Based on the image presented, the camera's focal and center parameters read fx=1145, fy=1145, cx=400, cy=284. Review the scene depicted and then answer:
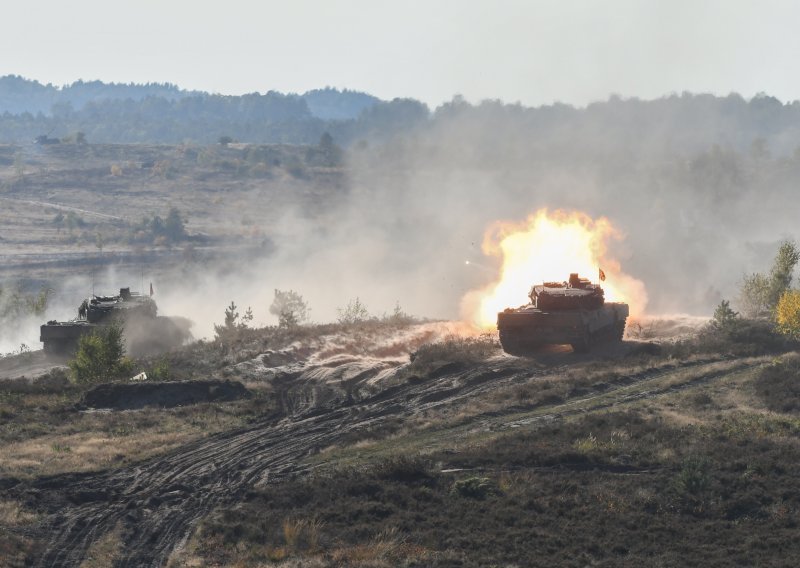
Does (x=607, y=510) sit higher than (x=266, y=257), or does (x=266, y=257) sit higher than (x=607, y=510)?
(x=266, y=257)

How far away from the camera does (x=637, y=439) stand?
3259cm

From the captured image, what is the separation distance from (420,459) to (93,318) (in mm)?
33766

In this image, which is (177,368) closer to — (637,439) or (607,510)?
(637,439)

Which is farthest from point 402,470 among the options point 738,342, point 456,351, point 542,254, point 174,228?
point 174,228

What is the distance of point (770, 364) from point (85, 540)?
2839 centimetres

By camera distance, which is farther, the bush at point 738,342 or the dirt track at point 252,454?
the bush at point 738,342

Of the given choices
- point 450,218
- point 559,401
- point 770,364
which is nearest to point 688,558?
point 559,401

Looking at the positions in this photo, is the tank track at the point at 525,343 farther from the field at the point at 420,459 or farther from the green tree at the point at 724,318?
the green tree at the point at 724,318

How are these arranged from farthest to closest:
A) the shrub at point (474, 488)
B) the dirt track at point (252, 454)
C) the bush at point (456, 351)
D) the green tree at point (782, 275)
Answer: the green tree at point (782, 275) < the bush at point (456, 351) < the shrub at point (474, 488) < the dirt track at point (252, 454)

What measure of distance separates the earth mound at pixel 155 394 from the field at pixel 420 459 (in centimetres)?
13

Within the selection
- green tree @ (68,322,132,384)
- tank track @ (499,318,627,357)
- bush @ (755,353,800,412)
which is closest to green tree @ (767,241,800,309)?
tank track @ (499,318,627,357)

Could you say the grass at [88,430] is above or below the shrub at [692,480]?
above

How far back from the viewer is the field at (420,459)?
24.4m

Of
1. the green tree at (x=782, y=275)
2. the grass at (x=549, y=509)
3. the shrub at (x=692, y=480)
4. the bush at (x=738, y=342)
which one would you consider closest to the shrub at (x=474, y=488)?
the grass at (x=549, y=509)
